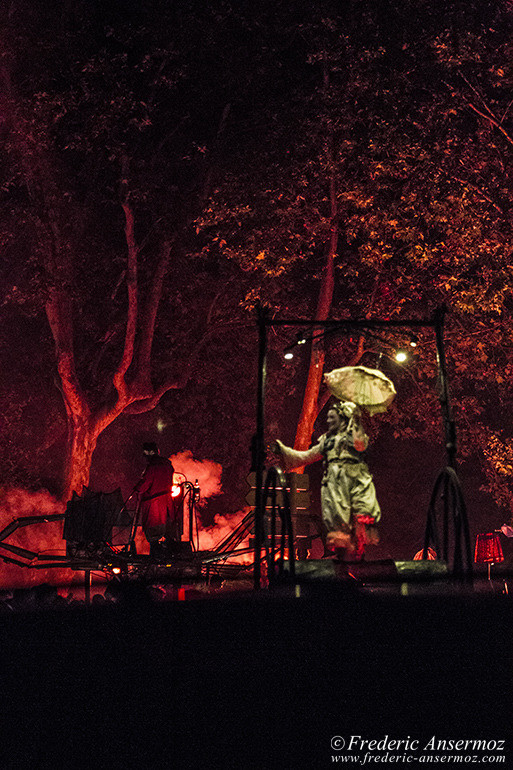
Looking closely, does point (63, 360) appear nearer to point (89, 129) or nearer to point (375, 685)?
point (89, 129)

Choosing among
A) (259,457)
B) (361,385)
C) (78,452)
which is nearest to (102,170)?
(78,452)

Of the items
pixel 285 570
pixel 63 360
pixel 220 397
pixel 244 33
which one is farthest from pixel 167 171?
pixel 285 570

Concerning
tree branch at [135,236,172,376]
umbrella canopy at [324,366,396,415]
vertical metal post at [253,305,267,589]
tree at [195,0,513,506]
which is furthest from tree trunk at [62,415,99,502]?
vertical metal post at [253,305,267,589]

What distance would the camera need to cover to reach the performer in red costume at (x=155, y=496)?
11773 mm

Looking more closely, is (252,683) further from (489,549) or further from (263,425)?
(489,549)

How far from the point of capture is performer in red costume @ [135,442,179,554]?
1177cm

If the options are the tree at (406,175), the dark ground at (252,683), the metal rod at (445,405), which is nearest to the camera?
the dark ground at (252,683)

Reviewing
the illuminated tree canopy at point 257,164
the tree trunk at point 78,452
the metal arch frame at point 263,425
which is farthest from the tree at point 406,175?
the metal arch frame at point 263,425

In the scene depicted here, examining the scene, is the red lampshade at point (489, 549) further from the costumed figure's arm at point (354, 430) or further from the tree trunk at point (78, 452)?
the tree trunk at point (78, 452)

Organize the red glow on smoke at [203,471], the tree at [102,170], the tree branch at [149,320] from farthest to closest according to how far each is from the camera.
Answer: the red glow on smoke at [203,471] < the tree branch at [149,320] < the tree at [102,170]

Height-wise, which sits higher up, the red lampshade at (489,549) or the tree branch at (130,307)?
the tree branch at (130,307)

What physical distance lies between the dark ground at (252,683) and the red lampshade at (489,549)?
39.0 feet

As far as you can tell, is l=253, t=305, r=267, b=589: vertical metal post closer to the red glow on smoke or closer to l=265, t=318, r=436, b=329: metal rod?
l=265, t=318, r=436, b=329: metal rod

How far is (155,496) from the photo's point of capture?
11.7m
